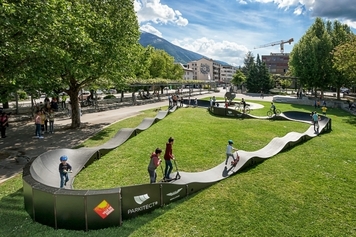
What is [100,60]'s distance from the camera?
741 inches

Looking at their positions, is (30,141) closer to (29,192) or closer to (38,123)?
(38,123)

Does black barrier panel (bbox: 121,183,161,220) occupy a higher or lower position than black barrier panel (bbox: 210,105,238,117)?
lower

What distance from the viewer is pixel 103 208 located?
26.2 ft

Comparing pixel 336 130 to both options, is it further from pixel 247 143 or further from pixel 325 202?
pixel 325 202

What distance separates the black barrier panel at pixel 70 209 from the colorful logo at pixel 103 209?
0.40 m

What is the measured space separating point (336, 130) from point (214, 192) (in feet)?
54.3

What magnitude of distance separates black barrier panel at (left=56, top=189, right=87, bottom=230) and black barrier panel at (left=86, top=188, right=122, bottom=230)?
18 centimetres

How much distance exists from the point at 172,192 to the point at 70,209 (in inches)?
136

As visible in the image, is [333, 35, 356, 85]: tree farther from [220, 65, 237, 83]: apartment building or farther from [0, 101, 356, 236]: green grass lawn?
[220, 65, 237, 83]: apartment building

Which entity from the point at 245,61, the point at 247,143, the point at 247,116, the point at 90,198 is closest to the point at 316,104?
the point at 247,116

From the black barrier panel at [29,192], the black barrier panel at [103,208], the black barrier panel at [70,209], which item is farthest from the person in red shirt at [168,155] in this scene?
the black barrier panel at [29,192]

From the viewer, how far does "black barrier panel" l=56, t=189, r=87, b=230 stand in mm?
7727

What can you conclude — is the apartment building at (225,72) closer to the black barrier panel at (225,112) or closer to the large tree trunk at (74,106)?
the black barrier panel at (225,112)

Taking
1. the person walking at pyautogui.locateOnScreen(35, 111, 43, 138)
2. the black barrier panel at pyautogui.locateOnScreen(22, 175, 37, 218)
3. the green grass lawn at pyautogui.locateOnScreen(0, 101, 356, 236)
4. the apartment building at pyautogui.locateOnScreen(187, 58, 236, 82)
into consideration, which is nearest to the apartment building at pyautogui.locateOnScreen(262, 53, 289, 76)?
the apartment building at pyautogui.locateOnScreen(187, 58, 236, 82)
